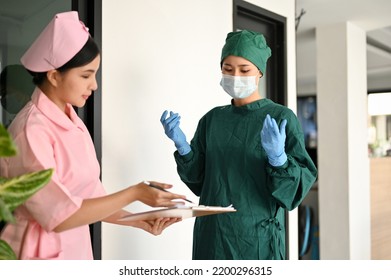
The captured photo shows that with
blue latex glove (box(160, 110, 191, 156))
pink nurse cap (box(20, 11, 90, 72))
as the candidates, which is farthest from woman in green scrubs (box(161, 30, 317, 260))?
pink nurse cap (box(20, 11, 90, 72))

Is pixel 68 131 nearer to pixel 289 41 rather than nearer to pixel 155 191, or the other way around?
pixel 155 191

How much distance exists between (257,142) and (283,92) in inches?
62.2

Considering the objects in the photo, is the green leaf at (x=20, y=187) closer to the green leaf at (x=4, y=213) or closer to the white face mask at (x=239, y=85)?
the green leaf at (x=4, y=213)

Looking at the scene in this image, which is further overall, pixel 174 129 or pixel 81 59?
pixel 174 129

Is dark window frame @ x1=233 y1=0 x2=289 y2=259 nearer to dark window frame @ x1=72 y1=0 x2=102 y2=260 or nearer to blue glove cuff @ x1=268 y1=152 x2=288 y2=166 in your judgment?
dark window frame @ x1=72 y1=0 x2=102 y2=260

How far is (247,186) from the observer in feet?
5.82

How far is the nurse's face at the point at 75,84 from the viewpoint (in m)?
1.29

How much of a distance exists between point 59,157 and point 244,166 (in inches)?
27.7

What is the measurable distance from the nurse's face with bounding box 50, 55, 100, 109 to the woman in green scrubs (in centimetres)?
51

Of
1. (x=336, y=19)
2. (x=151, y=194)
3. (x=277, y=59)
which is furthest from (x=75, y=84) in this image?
(x=336, y=19)

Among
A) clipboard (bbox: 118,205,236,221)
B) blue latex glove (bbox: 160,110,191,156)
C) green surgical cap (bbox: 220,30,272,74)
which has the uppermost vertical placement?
green surgical cap (bbox: 220,30,272,74)

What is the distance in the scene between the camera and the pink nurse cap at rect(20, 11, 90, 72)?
124cm

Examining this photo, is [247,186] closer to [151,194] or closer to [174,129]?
[174,129]
